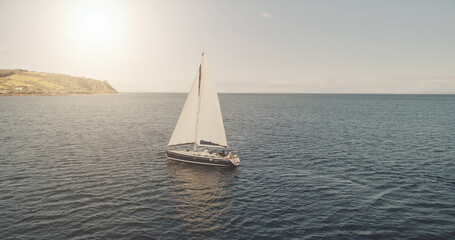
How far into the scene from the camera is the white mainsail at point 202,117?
122 feet

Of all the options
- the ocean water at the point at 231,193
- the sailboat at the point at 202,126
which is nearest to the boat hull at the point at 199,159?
the sailboat at the point at 202,126

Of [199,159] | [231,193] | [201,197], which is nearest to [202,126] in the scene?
[199,159]

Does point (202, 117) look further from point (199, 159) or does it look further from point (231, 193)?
point (231, 193)

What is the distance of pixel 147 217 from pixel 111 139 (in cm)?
3919

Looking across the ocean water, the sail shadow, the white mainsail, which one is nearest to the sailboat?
the white mainsail

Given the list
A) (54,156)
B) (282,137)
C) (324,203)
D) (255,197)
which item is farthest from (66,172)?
(282,137)

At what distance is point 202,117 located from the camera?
38.9 meters

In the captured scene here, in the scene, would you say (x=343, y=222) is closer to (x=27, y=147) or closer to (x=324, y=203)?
(x=324, y=203)

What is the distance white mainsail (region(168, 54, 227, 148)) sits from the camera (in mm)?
37312

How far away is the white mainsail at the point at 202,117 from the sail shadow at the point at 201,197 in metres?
4.24

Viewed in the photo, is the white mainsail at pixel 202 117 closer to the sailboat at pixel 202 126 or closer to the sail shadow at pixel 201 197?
the sailboat at pixel 202 126

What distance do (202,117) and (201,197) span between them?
46.2ft

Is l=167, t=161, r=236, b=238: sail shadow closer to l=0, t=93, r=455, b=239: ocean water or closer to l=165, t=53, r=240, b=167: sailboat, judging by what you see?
l=0, t=93, r=455, b=239: ocean water

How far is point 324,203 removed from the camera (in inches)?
1039
